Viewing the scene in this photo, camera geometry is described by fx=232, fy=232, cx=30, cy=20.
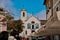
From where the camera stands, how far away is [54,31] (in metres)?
11.9

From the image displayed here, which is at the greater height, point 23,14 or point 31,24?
point 23,14

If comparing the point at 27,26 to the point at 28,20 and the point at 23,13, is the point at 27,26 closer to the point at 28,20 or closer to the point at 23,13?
the point at 28,20

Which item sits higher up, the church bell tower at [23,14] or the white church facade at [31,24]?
the church bell tower at [23,14]

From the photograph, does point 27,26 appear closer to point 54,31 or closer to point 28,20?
point 28,20

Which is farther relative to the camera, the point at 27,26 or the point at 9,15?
the point at 27,26

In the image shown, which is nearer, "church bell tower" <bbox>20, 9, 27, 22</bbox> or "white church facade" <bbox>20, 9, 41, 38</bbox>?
"white church facade" <bbox>20, 9, 41, 38</bbox>

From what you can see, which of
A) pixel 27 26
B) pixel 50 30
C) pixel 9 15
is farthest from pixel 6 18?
pixel 27 26

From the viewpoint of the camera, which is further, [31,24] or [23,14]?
[23,14]

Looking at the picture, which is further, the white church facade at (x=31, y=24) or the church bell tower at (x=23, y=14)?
the church bell tower at (x=23, y=14)

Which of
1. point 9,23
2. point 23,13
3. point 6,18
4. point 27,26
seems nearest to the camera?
point 6,18

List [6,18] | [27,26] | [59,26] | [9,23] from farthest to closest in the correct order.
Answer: [27,26]
[9,23]
[6,18]
[59,26]

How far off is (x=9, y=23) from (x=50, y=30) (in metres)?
43.4

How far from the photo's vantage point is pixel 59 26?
38.4ft

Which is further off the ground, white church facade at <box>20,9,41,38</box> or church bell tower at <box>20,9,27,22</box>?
church bell tower at <box>20,9,27,22</box>
